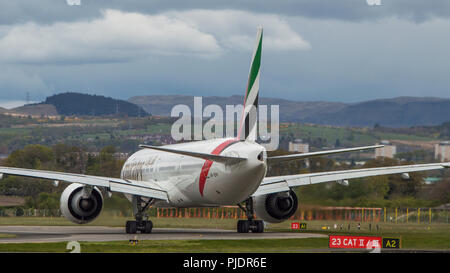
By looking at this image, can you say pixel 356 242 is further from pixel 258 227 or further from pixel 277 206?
pixel 277 206

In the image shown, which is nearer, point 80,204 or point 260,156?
point 260,156

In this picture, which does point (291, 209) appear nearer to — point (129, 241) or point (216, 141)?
point (216, 141)

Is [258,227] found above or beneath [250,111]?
beneath

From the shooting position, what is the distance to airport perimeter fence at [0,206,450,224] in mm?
48844

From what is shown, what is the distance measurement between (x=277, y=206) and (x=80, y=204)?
9548 mm

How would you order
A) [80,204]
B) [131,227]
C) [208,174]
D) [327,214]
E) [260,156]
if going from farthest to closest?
[327,214], [131,227], [80,204], [208,174], [260,156]

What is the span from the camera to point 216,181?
38.1 m

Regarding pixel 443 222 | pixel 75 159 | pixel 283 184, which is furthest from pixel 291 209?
pixel 75 159

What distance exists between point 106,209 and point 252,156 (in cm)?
1391

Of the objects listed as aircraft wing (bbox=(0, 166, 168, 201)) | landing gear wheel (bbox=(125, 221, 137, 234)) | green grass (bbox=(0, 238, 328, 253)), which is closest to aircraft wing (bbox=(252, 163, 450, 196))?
aircraft wing (bbox=(0, 166, 168, 201))

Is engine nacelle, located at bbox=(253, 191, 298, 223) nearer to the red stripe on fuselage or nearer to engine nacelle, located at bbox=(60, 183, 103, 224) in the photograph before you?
the red stripe on fuselage

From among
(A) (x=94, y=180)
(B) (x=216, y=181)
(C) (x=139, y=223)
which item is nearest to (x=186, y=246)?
(B) (x=216, y=181)

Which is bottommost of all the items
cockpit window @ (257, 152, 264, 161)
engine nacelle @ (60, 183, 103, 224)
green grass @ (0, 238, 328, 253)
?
green grass @ (0, 238, 328, 253)

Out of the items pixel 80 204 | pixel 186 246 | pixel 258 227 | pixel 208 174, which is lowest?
pixel 258 227
